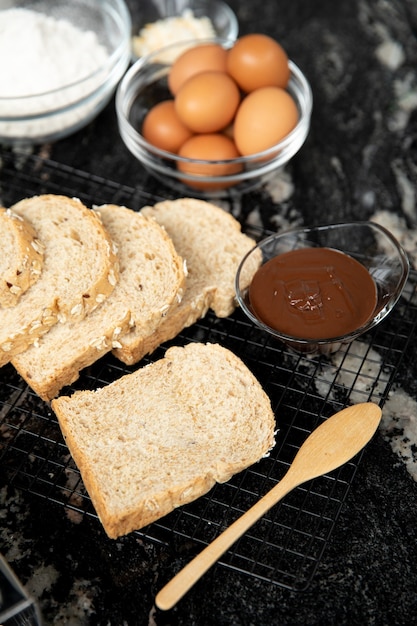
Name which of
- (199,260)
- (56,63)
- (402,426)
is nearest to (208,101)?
(199,260)

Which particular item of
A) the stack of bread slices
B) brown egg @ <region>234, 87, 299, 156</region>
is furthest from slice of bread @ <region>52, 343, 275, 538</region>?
brown egg @ <region>234, 87, 299, 156</region>

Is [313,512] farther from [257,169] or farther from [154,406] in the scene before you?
[257,169]

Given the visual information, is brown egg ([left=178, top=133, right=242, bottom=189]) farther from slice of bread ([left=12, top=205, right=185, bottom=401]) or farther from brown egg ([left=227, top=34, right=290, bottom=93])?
slice of bread ([left=12, top=205, right=185, bottom=401])

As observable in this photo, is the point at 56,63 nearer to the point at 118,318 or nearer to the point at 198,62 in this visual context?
the point at 198,62

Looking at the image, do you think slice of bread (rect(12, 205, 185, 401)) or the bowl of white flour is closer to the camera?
slice of bread (rect(12, 205, 185, 401))

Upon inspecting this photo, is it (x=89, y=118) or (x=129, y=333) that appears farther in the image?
(x=89, y=118)

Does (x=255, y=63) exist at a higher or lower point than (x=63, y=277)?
higher

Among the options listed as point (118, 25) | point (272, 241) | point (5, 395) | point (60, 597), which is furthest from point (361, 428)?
point (118, 25)
